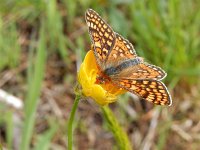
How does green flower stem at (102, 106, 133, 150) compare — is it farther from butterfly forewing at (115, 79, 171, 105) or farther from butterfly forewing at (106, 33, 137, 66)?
butterfly forewing at (106, 33, 137, 66)

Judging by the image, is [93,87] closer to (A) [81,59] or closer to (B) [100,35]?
(B) [100,35]

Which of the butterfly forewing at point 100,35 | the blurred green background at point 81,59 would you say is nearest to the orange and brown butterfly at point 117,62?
the butterfly forewing at point 100,35

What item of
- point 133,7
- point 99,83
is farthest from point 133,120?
point 99,83

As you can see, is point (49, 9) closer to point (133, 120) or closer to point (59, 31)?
point (59, 31)

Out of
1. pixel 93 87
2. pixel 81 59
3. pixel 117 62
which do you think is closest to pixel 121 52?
pixel 117 62

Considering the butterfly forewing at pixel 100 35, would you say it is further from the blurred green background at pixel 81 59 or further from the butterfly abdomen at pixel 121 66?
the blurred green background at pixel 81 59

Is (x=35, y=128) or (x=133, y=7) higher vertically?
(x=133, y=7)
